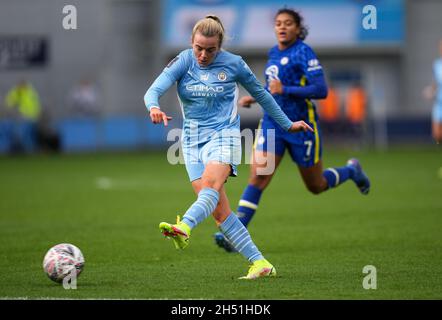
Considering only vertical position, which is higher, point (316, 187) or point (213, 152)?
point (213, 152)

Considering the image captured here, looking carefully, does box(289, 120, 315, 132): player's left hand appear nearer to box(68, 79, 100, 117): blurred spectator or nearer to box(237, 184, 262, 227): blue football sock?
box(237, 184, 262, 227): blue football sock

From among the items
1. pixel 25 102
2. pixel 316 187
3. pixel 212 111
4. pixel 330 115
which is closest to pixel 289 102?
pixel 316 187

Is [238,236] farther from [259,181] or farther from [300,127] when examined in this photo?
[259,181]

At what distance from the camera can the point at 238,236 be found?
27.2 ft

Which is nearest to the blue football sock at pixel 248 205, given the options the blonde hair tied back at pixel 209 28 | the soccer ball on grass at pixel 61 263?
the soccer ball on grass at pixel 61 263

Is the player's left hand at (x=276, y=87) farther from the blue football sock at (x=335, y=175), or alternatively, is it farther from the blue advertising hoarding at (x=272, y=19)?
the blue advertising hoarding at (x=272, y=19)

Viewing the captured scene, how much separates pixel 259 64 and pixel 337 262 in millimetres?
26782

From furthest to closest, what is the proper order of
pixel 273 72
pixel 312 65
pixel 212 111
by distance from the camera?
pixel 273 72
pixel 312 65
pixel 212 111

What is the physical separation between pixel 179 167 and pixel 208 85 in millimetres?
17823

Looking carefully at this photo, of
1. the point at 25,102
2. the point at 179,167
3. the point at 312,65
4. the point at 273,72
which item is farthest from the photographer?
the point at 25,102

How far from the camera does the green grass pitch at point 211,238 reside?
7758 mm

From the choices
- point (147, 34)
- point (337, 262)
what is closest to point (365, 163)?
point (147, 34)

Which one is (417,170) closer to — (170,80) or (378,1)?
(378,1)
